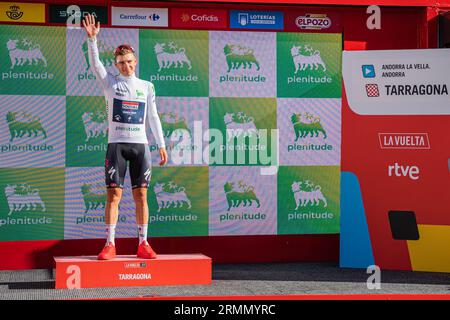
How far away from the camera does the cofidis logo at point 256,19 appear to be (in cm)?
691

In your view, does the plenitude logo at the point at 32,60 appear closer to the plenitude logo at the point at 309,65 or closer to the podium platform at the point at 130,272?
the podium platform at the point at 130,272

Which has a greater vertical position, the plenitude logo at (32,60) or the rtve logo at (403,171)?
the plenitude logo at (32,60)

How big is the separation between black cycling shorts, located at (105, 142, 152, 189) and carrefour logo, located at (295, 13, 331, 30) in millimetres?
2249

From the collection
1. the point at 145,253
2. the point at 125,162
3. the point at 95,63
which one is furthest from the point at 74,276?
the point at 95,63

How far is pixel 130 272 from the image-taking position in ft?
18.0

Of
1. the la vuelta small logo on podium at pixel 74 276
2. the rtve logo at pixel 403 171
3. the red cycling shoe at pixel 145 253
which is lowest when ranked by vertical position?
the la vuelta small logo on podium at pixel 74 276

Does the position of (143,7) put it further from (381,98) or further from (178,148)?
(381,98)

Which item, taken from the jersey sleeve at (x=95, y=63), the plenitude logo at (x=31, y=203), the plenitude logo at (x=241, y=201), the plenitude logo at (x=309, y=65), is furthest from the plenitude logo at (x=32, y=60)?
the plenitude logo at (x=309, y=65)

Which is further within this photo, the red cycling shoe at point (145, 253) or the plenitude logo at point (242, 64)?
the plenitude logo at point (242, 64)

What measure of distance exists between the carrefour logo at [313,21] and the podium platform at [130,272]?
8.59 ft

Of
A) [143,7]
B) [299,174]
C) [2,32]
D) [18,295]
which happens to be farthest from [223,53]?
[18,295]

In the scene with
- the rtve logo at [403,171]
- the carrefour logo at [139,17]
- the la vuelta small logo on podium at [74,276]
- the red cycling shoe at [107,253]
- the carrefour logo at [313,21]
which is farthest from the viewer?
the carrefour logo at [313,21]

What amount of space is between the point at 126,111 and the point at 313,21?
7.79 ft

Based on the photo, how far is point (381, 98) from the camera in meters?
6.57
